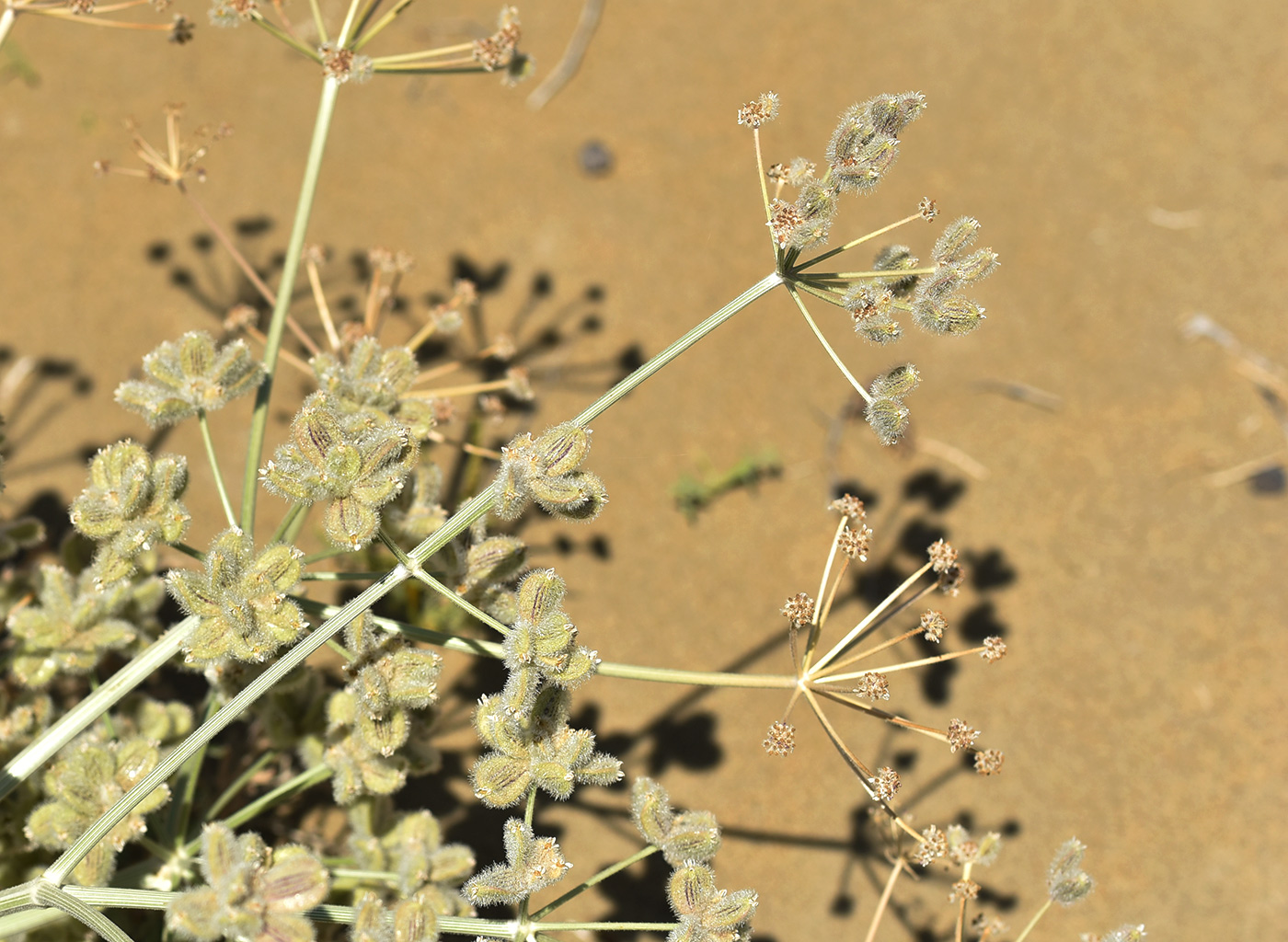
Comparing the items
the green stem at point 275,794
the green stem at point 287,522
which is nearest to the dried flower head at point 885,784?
the green stem at point 275,794

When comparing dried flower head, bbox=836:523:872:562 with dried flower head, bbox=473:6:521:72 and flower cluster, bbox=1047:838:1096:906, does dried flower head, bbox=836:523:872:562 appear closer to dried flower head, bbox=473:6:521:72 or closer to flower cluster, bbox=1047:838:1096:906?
flower cluster, bbox=1047:838:1096:906

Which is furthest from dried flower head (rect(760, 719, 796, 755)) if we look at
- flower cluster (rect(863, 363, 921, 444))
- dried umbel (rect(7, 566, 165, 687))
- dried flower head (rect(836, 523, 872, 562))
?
dried umbel (rect(7, 566, 165, 687))

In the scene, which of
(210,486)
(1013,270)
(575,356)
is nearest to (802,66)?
(1013,270)

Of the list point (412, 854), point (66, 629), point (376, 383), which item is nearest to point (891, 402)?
point (376, 383)

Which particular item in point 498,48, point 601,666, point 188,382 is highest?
point 498,48

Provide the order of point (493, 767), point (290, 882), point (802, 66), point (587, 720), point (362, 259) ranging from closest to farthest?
point (290, 882), point (493, 767), point (587, 720), point (362, 259), point (802, 66)

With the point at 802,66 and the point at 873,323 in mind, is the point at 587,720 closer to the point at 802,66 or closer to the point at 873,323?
the point at 873,323

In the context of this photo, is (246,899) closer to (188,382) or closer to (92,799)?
(92,799)
